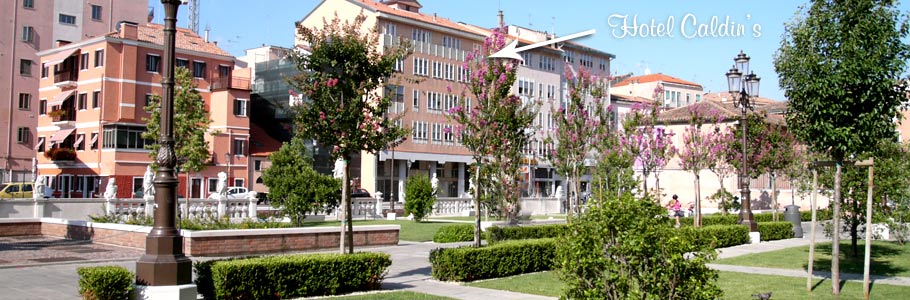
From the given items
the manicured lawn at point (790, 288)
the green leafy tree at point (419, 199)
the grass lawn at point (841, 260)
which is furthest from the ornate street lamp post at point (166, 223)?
the green leafy tree at point (419, 199)

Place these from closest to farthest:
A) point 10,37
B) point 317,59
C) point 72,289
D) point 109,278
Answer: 1. point 109,278
2. point 72,289
3. point 317,59
4. point 10,37

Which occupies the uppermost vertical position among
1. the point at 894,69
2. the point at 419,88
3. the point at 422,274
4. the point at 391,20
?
the point at 391,20

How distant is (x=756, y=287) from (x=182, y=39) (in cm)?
5005

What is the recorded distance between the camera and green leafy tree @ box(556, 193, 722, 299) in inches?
297

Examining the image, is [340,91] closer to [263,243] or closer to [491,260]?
[491,260]

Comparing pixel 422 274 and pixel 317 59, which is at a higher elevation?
pixel 317 59

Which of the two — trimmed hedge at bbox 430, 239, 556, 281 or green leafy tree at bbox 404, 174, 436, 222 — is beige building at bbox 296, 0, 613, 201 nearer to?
green leafy tree at bbox 404, 174, 436, 222

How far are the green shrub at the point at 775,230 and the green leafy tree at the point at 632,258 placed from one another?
67.6 feet

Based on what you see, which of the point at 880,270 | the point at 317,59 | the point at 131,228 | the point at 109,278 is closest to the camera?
the point at 109,278

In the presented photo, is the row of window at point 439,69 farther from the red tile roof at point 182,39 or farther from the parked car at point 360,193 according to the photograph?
the red tile roof at point 182,39

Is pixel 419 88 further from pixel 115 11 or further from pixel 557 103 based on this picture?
pixel 115 11

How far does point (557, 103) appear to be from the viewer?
238 feet

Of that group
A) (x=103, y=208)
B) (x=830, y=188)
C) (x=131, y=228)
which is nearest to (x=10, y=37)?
(x=103, y=208)

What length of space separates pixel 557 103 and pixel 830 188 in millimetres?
53213
